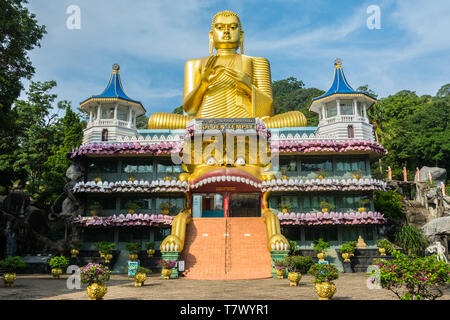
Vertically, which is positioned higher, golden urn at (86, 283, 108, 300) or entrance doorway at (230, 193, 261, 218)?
entrance doorway at (230, 193, 261, 218)

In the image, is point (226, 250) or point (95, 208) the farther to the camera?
point (95, 208)

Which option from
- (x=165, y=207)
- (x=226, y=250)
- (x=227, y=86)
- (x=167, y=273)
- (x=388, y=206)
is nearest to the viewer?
(x=167, y=273)

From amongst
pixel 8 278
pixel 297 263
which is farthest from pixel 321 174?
pixel 8 278

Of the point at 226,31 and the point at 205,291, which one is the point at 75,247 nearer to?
the point at 205,291

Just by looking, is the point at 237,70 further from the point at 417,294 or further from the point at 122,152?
the point at 417,294

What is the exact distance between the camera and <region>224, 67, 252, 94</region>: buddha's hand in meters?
27.8

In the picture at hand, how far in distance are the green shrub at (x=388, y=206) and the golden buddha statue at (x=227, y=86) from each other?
895 centimetres

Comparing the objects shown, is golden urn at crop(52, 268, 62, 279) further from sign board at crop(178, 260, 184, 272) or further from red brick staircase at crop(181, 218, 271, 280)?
red brick staircase at crop(181, 218, 271, 280)

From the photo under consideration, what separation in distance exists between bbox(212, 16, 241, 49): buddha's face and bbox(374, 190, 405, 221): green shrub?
17781 millimetres

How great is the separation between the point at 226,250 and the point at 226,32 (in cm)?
1948

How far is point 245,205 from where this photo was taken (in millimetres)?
30688

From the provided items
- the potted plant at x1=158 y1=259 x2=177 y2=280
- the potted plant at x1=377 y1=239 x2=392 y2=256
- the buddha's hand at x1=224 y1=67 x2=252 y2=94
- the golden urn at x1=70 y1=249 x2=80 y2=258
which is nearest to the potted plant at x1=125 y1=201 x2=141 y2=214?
the golden urn at x1=70 y1=249 x2=80 y2=258

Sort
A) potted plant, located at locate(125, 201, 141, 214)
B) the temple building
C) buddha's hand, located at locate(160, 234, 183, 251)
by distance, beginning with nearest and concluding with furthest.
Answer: buddha's hand, located at locate(160, 234, 183, 251), the temple building, potted plant, located at locate(125, 201, 141, 214)
